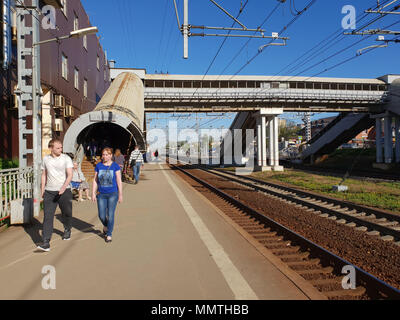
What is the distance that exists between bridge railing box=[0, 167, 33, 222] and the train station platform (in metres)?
0.58

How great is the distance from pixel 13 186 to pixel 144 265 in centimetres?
486

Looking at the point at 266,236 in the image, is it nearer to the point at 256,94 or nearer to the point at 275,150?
the point at 275,150

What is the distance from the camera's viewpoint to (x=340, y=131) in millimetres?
32781

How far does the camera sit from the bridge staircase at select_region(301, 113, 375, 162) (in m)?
32.4

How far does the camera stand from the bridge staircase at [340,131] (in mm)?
32375

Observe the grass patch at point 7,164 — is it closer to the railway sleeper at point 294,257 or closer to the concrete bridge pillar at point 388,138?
the railway sleeper at point 294,257

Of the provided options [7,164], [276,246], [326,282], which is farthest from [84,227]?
[7,164]

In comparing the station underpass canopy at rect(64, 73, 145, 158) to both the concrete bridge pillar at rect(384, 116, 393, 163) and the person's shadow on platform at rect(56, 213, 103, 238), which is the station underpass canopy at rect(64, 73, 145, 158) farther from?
the concrete bridge pillar at rect(384, 116, 393, 163)

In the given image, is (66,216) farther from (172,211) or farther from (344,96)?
(344,96)

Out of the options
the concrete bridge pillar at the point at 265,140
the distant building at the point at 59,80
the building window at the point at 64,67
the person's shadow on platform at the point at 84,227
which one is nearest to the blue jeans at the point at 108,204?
the person's shadow on platform at the point at 84,227

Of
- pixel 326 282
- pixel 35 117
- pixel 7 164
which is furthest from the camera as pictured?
pixel 7 164

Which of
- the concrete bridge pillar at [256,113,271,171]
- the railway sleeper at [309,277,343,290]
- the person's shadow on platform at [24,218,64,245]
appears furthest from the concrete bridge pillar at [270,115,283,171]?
the railway sleeper at [309,277,343,290]

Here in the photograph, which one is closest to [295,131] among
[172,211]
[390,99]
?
[390,99]

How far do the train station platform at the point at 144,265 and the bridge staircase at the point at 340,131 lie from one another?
29756 millimetres
